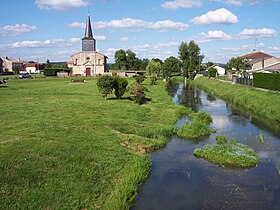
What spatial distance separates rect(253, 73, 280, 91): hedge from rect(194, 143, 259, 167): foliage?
63.7 ft

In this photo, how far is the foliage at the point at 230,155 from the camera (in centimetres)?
1234

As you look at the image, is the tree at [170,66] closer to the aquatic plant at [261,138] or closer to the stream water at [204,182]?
the aquatic plant at [261,138]

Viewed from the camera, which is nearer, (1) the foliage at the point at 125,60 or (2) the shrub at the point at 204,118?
(2) the shrub at the point at 204,118

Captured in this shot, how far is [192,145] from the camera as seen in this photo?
15.1 m

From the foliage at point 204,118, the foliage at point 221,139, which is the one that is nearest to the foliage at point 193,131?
the foliage at point 221,139

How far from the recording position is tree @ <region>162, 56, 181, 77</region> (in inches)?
3114

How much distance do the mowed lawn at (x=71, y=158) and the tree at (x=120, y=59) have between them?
90.9 m

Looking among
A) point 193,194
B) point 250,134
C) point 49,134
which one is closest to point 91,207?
point 193,194

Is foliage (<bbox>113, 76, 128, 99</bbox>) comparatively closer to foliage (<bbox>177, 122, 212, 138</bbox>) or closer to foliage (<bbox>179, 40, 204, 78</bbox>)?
foliage (<bbox>177, 122, 212, 138</bbox>)

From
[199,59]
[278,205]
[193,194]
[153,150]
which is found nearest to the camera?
[278,205]

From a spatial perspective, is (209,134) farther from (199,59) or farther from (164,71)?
(199,59)

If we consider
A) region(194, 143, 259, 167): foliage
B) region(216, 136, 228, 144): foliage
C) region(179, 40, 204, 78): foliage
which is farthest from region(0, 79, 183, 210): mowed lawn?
region(179, 40, 204, 78): foliage

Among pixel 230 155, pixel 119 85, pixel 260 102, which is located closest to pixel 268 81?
pixel 260 102

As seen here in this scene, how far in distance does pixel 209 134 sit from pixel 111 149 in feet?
23.2
